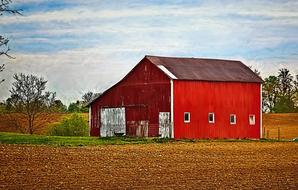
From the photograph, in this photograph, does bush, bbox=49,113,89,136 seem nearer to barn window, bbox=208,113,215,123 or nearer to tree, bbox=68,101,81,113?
barn window, bbox=208,113,215,123

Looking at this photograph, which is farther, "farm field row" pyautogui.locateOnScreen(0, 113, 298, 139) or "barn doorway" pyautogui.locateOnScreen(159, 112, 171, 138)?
"farm field row" pyautogui.locateOnScreen(0, 113, 298, 139)

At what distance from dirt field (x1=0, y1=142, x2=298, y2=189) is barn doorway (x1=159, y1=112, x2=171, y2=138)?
62.6 ft

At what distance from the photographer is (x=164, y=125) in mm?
55344

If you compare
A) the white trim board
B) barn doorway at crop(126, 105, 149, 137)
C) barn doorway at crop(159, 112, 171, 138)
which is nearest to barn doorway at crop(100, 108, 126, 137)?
barn doorway at crop(126, 105, 149, 137)

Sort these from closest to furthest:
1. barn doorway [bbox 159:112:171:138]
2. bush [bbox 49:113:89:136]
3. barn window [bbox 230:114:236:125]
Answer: barn doorway [bbox 159:112:171:138] → barn window [bbox 230:114:236:125] → bush [bbox 49:113:89:136]

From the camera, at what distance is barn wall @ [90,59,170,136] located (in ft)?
184

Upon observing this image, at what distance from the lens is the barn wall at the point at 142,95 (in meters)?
56.0

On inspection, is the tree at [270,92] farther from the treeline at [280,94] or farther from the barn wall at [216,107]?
the barn wall at [216,107]

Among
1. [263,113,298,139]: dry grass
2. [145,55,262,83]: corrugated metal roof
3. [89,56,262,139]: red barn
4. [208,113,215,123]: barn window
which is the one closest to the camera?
[89,56,262,139]: red barn

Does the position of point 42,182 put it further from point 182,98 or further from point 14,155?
point 182,98

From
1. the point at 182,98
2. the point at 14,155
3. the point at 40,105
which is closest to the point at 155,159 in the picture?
the point at 14,155

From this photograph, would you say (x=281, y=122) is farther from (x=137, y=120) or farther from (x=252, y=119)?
(x=137, y=120)

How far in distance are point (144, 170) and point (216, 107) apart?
3280 centimetres

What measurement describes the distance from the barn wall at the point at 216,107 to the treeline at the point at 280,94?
3627cm
